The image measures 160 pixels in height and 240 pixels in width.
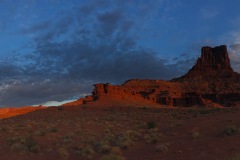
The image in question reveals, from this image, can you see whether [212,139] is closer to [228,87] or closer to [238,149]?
[238,149]

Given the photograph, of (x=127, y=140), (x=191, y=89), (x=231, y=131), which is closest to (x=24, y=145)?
(x=127, y=140)

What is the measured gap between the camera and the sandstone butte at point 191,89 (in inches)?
3125

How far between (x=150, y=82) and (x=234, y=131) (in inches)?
3056

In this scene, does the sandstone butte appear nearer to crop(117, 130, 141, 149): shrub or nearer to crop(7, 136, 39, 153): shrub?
crop(7, 136, 39, 153): shrub

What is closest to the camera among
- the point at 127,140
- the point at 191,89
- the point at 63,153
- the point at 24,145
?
the point at 63,153

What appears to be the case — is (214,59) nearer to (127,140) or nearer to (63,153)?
(127,140)

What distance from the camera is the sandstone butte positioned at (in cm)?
7938

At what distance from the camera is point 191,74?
104438 millimetres

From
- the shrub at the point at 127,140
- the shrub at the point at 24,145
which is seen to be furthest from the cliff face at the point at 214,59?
the shrub at the point at 24,145

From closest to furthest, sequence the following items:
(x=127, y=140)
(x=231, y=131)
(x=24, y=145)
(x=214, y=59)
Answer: (x=231, y=131) → (x=127, y=140) → (x=24, y=145) → (x=214, y=59)

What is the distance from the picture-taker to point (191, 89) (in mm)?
93375

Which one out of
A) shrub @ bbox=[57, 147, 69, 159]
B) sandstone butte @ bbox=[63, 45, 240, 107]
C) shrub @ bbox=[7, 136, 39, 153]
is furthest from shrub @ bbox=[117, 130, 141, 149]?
sandstone butte @ bbox=[63, 45, 240, 107]

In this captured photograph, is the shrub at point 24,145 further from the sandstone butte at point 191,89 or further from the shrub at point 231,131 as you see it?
the sandstone butte at point 191,89

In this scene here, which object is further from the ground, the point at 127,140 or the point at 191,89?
the point at 191,89
